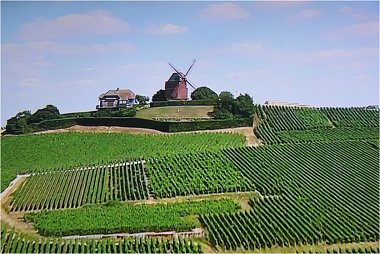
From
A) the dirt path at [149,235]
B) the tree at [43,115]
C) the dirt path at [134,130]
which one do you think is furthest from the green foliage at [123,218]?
the tree at [43,115]

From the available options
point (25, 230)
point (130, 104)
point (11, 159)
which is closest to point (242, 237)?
point (25, 230)

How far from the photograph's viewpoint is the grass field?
2034 inches

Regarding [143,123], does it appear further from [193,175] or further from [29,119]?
[193,175]

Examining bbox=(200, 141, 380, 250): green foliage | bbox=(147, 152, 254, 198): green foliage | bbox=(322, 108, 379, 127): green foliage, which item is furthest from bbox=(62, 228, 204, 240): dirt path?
bbox=(322, 108, 379, 127): green foliage

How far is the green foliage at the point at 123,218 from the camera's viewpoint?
25.5 meters

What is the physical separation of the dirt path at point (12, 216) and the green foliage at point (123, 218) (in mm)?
450

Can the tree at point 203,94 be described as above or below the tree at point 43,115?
above

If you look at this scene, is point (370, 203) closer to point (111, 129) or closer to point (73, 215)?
point (73, 215)

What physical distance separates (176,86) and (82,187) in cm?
2978

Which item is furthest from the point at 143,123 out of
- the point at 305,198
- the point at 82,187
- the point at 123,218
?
the point at 123,218

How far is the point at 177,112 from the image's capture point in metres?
53.1

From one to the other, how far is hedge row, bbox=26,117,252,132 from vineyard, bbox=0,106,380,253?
179cm

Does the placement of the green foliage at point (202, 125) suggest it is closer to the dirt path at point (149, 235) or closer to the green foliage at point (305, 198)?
the green foliage at point (305, 198)

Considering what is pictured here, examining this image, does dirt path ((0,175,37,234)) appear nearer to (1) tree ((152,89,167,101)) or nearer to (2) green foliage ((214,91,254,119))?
(2) green foliage ((214,91,254,119))
